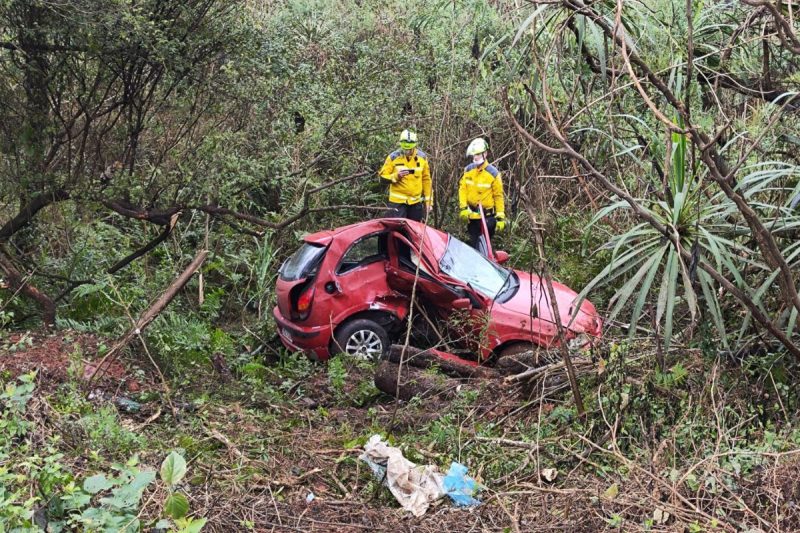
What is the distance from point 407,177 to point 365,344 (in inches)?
143

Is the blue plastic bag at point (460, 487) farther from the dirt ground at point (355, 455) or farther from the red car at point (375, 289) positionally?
the red car at point (375, 289)

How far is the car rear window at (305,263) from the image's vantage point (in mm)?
8797

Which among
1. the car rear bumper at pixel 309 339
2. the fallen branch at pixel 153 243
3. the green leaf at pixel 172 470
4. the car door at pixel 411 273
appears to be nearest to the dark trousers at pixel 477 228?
the car door at pixel 411 273

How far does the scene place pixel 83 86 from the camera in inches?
334

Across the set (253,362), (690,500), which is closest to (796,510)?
(690,500)

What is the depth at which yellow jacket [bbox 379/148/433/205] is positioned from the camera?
11695 millimetres

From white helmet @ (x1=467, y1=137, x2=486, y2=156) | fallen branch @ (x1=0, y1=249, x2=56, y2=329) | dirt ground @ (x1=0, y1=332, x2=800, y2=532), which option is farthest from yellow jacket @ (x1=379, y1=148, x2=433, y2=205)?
fallen branch @ (x1=0, y1=249, x2=56, y2=329)

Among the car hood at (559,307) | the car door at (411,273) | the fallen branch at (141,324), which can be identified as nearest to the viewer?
the fallen branch at (141,324)

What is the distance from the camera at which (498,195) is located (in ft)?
38.5

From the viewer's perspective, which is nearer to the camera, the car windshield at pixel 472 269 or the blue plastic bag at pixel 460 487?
the blue plastic bag at pixel 460 487

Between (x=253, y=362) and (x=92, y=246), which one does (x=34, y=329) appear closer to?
(x=92, y=246)

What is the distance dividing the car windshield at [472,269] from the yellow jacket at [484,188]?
7.94 feet

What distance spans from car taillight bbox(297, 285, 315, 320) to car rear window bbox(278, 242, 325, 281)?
160 mm

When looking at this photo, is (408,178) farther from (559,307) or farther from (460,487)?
(460,487)
